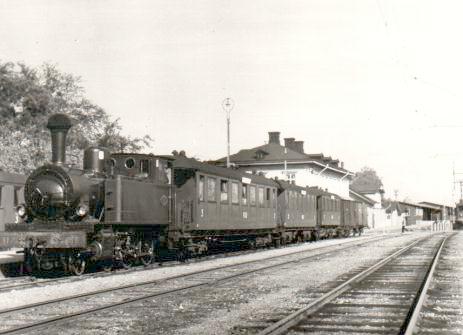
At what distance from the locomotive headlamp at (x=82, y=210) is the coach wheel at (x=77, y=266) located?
114cm

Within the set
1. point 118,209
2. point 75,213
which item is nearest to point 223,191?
point 118,209

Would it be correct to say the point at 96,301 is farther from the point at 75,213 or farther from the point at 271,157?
the point at 271,157

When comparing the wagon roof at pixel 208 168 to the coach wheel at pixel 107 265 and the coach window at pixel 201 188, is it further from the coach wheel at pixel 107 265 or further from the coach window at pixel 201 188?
the coach wheel at pixel 107 265

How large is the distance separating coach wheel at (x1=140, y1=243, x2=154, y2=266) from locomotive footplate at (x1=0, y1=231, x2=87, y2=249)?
2.74 metres

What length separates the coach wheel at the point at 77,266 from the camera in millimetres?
13797

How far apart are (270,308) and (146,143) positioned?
3755cm

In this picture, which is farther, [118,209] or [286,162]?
[286,162]

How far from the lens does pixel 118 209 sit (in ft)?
45.3

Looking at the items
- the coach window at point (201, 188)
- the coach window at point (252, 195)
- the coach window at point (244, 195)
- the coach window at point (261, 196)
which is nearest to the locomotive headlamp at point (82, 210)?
the coach window at point (201, 188)

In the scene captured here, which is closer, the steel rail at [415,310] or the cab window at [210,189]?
the steel rail at [415,310]

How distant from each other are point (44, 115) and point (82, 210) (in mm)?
31732

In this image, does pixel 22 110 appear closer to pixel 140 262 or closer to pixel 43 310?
pixel 140 262

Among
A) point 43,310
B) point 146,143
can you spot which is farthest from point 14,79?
point 43,310

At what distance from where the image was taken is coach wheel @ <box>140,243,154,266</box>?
1556 cm
